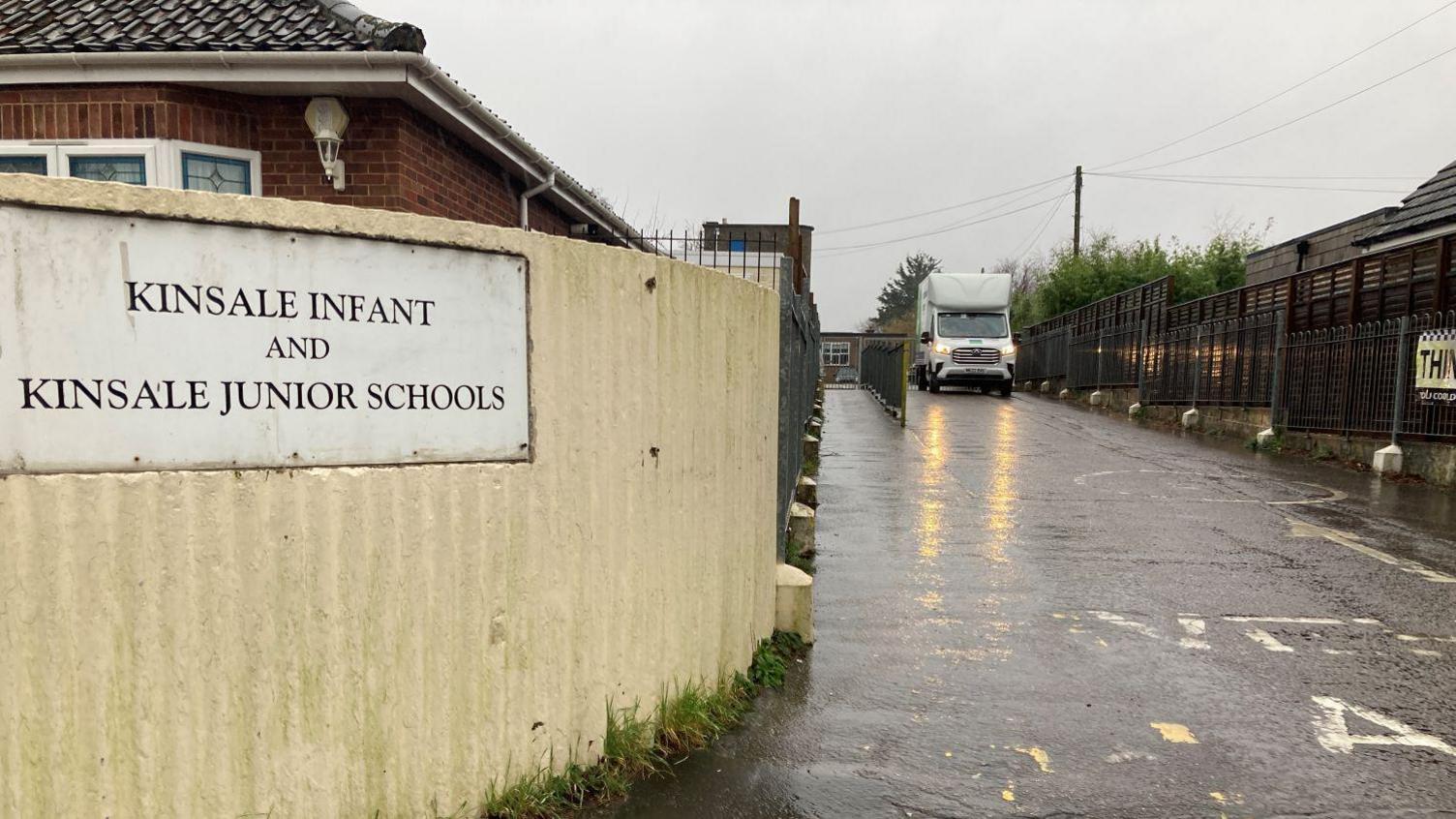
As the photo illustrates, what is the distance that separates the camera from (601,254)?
115 inches

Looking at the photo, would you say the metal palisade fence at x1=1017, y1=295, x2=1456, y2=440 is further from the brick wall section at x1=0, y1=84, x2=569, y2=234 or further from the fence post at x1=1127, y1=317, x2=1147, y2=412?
the brick wall section at x1=0, y1=84, x2=569, y2=234

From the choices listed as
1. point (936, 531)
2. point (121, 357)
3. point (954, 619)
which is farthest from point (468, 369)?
point (936, 531)

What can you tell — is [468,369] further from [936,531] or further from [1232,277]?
[1232,277]

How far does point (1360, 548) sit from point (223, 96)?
1007cm

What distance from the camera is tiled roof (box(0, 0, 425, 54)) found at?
640 cm

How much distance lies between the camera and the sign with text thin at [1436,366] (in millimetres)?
9852

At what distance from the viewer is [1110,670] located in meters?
4.21

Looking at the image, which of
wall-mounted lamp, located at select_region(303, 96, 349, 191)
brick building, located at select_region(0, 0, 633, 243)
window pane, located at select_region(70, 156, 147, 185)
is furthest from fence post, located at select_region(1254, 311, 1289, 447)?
window pane, located at select_region(70, 156, 147, 185)

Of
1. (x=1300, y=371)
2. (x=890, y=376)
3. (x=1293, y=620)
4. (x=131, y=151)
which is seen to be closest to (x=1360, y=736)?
(x=1293, y=620)

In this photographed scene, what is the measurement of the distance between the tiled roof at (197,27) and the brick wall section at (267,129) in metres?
0.34

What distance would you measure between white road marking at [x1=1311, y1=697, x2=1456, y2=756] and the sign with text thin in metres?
8.53

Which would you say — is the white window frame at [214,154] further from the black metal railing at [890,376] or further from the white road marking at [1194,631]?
the black metal railing at [890,376]

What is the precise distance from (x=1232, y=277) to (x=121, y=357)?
37569mm

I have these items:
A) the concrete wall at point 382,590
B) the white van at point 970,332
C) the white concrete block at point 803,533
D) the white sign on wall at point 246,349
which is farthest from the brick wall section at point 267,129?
the white van at point 970,332
